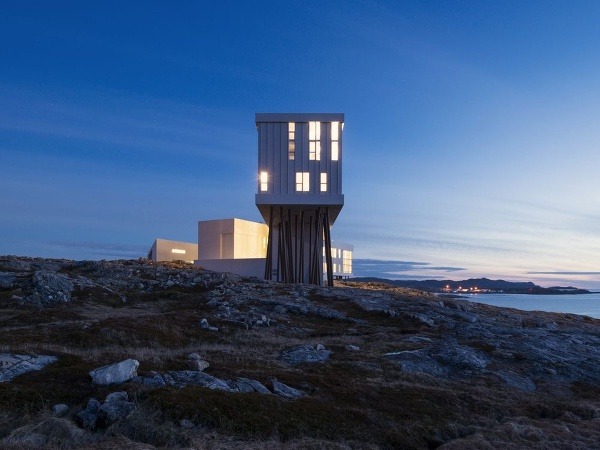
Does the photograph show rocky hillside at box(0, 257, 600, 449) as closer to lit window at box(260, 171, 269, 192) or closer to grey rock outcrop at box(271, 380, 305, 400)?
grey rock outcrop at box(271, 380, 305, 400)

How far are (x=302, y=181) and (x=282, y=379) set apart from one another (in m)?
40.8

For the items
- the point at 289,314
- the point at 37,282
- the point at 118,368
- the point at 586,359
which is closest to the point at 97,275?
the point at 37,282

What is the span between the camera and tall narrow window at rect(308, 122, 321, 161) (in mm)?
55406

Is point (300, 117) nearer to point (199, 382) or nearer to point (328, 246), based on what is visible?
point (328, 246)

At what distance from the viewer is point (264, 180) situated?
183 feet

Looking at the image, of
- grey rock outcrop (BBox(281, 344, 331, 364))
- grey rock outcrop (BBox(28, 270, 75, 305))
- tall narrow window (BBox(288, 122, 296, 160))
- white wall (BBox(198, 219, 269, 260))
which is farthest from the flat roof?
grey rock outcrop (BBox(281, 344, 331, 364))

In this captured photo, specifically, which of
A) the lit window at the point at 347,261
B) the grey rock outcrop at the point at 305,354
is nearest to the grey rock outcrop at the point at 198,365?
the grey rock outcrop at the point at 305,354

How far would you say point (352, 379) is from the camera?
55.1 feet

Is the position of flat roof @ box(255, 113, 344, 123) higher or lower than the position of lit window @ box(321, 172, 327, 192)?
higher

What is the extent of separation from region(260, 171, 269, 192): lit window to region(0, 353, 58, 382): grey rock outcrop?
40.3m

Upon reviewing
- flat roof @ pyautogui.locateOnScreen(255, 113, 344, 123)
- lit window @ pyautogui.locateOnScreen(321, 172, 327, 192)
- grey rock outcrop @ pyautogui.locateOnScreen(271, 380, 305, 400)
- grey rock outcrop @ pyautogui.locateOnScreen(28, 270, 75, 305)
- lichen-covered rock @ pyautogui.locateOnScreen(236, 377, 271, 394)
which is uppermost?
flat roof @ pyautogui.locateOnScreen(255, 113, 344, 123)

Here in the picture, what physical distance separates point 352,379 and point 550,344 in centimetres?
1358

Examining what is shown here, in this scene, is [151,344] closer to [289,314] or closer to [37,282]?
[289,314]

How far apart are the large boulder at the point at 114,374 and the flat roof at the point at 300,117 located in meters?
44.4
